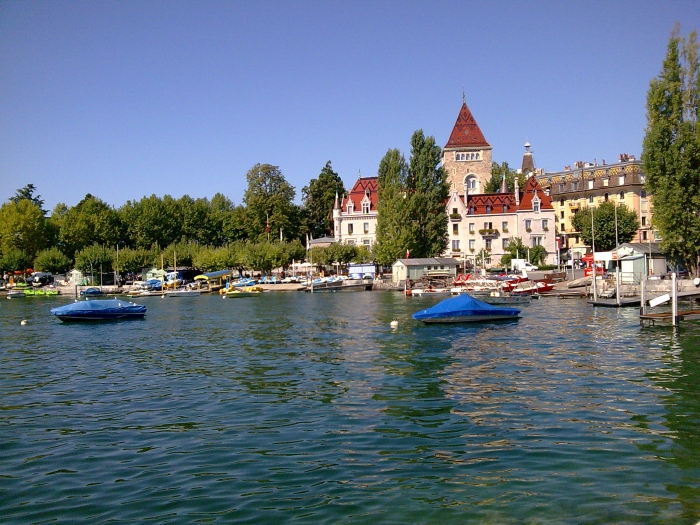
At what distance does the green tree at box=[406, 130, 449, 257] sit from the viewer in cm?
8769

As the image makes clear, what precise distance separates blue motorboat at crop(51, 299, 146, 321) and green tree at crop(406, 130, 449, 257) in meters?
45.2

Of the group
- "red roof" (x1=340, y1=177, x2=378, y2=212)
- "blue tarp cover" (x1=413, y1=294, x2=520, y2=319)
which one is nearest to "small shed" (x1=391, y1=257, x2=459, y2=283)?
"red roof" (x1=340, y1=177, x2=378, y2=212)

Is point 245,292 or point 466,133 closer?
point 245,292

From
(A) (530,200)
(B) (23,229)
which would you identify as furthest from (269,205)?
(A) (530,200)

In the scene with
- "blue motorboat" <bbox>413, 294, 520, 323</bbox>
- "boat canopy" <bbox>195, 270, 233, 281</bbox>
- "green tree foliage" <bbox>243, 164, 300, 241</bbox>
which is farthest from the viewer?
Answer: "green tree foliage" <bbox>243, 164, 300, 241</bbox>

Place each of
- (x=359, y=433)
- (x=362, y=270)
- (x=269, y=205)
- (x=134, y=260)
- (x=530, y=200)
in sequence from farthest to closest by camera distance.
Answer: (x=269, y=205)
(x=134, y=260)
(x=530, y=200)
(x=362, y=270)
(x=359, y=433)

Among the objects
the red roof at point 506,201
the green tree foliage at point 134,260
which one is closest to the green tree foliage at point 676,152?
the red roof at point 506,201

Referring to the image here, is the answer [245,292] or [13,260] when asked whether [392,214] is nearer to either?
[245,292]

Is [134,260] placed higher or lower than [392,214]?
lower

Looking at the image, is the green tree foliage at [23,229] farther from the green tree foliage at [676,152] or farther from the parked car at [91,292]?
the green tree foliage at [676,152]

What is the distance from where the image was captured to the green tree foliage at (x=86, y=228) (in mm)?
111562

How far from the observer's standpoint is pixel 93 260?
104 meters

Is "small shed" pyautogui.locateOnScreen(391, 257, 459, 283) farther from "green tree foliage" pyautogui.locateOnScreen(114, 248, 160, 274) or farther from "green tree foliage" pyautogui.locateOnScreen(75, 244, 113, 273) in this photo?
"green tree foliage" pyautogui.locateOnScreen(75, 244, 113, 273)

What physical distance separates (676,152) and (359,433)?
156 ft
